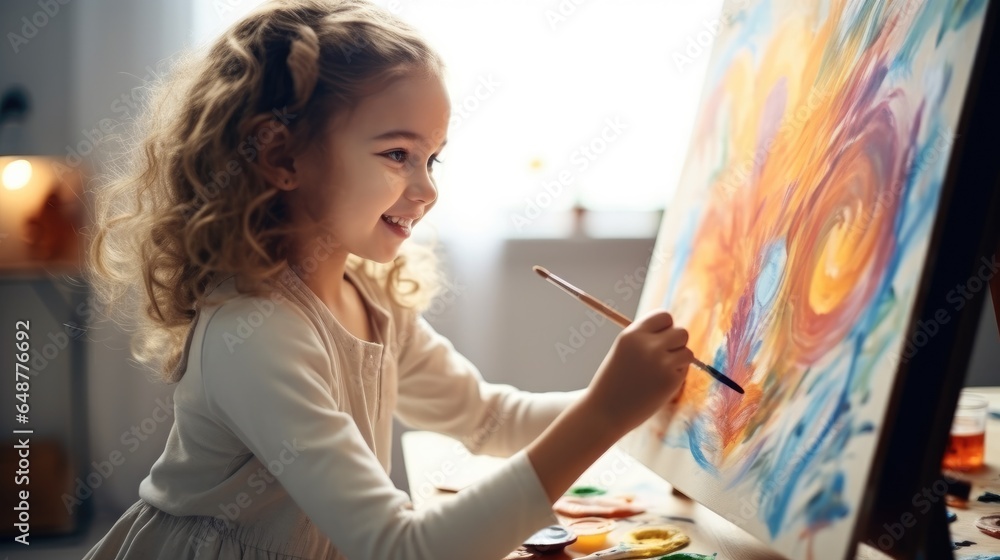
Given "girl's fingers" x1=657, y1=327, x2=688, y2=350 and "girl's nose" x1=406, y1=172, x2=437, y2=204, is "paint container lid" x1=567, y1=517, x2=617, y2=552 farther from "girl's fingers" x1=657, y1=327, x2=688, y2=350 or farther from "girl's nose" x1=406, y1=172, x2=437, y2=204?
"girl's nose" x1=406, y1=172, x2=437, y2=204

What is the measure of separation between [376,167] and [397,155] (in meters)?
0.03

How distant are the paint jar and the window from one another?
974mm

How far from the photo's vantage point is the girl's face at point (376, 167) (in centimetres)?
92

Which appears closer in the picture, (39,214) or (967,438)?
(967,438)

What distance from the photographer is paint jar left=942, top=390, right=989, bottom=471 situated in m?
1.04

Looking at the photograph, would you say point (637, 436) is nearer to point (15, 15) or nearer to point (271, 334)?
point (271, 334)

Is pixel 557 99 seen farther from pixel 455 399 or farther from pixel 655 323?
pixel 655 323

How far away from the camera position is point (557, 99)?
76.0 inches

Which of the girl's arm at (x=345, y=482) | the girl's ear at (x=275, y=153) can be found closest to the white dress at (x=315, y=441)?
the girl's arm at (x=345, y=482)

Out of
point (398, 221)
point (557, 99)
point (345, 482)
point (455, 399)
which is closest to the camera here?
point (345, 482)

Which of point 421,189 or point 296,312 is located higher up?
point 421,189

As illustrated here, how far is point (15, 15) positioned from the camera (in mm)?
1805

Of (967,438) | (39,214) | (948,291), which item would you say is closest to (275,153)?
(948,291)

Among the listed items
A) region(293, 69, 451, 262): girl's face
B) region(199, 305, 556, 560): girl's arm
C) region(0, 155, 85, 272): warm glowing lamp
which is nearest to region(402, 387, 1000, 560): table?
region(199, 305, 556, 560): girl's arm
